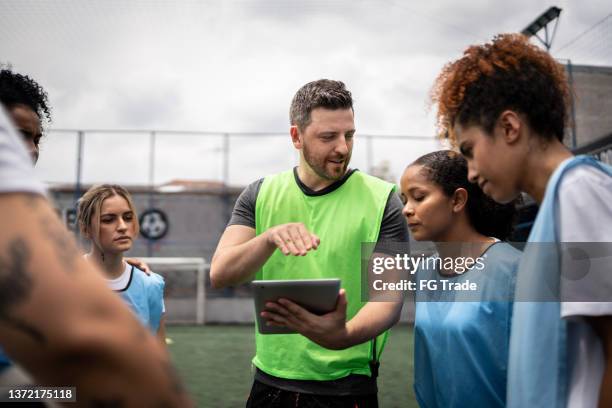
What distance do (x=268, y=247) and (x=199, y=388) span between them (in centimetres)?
468

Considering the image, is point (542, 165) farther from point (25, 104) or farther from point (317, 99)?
point (25, 104)

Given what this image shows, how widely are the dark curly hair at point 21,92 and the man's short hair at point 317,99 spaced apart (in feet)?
3.26

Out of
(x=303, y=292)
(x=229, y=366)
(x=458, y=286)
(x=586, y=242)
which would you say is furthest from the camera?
(x=229, y=366)

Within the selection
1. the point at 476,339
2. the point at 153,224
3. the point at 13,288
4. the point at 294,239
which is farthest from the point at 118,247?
the point at 153,224

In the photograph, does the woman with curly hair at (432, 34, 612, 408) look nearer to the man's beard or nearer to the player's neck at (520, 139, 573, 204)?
the player's neck at (520, 139, 573, 204)

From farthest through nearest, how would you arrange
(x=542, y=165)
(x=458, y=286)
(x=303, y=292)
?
1. (x=458, y=286)
2. (x=303, y=292)
3. (x=542, y=165)

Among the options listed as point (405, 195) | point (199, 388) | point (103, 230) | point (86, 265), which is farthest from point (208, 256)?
point (86, 265)

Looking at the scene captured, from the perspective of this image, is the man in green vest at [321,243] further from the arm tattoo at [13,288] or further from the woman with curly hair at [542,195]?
the arm tattoo at [13,288]

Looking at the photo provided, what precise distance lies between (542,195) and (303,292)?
71cm

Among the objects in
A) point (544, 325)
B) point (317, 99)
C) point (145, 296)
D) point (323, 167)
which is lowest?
point (145, 296)

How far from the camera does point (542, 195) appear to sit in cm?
130

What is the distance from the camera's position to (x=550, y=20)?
47.7 ft

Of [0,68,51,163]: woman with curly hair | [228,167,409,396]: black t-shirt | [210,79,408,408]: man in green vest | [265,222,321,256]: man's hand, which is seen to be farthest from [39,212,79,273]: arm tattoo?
[228,167,409,396]: black t-shirt

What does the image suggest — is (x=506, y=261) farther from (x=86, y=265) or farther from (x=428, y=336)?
(x=86, y=265)
